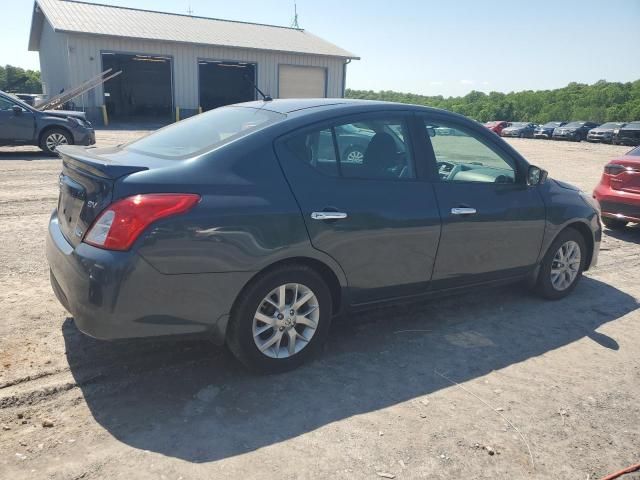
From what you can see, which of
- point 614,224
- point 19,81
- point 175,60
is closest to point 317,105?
point 614,224

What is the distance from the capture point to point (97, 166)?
3.00 meters

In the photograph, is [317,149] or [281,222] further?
[317,149]

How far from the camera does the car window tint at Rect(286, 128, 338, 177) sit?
3.40 meters

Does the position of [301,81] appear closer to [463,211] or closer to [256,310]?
[463,211]

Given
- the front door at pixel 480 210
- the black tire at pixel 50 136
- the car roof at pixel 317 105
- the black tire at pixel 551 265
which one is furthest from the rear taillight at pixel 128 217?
the black tire at pixel 50 136

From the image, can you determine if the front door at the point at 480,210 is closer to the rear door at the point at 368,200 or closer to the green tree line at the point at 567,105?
the rear door at the point at 368,200

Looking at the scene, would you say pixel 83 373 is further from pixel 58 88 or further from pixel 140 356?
pixel 58 88

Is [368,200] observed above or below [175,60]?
below

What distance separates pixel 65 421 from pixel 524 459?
8.04 feet

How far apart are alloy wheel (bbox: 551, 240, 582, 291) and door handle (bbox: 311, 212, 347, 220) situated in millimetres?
2520

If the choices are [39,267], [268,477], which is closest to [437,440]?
[268,477]

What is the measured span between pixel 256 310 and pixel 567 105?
67.9 metres

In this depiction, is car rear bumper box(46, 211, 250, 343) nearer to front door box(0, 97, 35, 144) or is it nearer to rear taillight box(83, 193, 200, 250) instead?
rear taillight box(83, 193, 200, 250)

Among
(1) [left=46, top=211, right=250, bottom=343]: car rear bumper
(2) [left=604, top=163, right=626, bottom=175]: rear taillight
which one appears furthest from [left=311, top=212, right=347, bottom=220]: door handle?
(2) [left=604, top=163, right=626, bottom=175]: rear taillight
